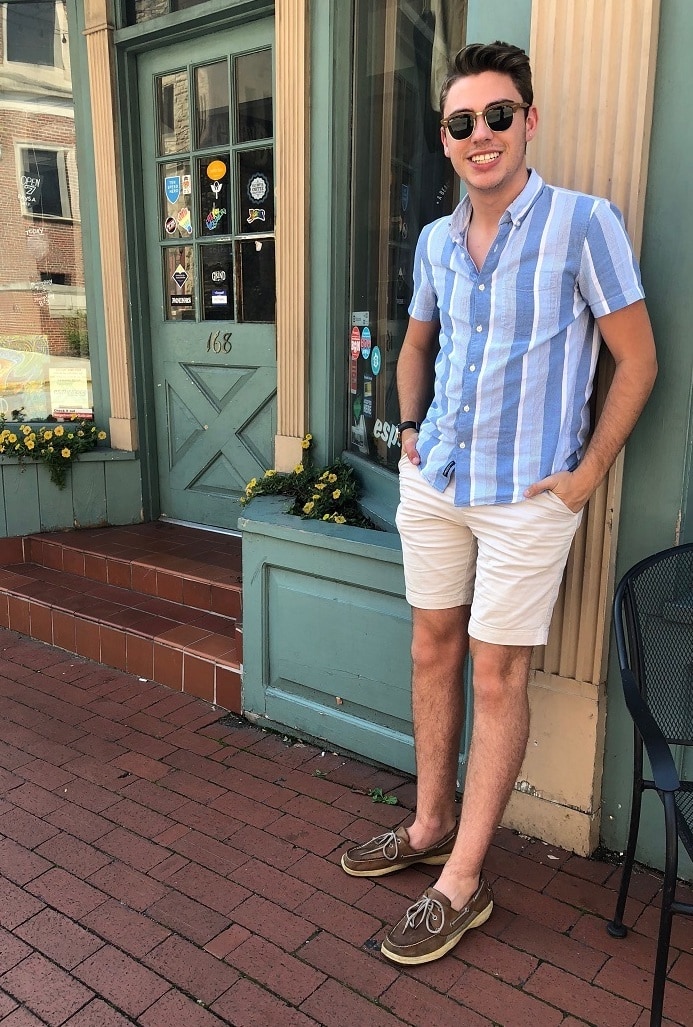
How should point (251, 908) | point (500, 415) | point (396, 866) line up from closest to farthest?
point (500, 415) < point (251, 908) < point (396, 866)

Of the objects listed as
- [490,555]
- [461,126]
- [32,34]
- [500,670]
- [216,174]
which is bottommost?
[500,670]

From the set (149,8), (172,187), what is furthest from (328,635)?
(149,8)

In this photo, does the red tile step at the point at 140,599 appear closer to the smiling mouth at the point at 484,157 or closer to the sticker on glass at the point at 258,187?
the sticker on glass at the point at 258,187

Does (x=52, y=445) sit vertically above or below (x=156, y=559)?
above

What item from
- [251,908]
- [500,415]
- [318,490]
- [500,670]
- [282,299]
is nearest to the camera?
[500,415]

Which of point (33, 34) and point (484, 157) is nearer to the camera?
point (484, 157)

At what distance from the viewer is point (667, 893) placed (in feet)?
5.49

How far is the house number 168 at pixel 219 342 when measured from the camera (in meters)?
4.49

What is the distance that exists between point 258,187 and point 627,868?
135 inches

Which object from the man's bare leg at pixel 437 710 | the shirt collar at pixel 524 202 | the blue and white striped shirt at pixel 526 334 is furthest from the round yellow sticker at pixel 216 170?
the man's bare leg at pixel 437 710

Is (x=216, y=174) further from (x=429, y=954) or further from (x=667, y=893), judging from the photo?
(x=667, y=893)

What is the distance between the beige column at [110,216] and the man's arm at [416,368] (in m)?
2.71

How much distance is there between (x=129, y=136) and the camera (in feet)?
15.1

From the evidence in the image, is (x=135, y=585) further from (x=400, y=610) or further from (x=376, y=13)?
(x=376, y=13)
